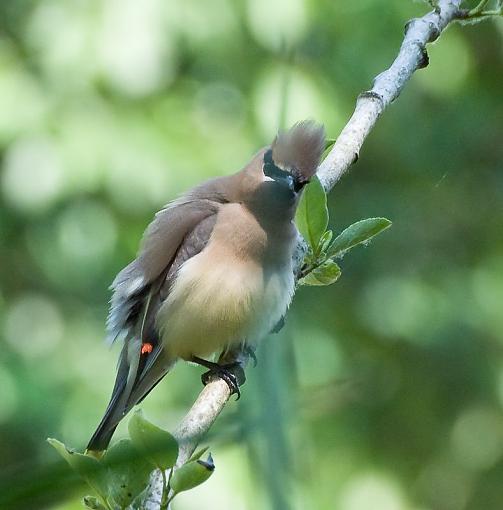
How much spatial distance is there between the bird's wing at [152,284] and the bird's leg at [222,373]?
4.3 inches

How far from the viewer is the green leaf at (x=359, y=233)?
5.32 feet

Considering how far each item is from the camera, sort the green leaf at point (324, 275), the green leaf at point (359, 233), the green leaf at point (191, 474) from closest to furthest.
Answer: the green leaf at point (191, 474) → the green leaf at point (359, 233) → the green leaf at point (324, 275)

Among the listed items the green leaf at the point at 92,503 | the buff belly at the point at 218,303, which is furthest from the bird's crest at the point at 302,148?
the green leaf at the point at 92,503

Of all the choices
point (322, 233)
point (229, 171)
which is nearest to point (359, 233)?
point (322, 233)

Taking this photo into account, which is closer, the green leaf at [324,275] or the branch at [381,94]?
the green leaf at [324,275]

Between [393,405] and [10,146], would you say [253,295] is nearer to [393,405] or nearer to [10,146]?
[10,146]

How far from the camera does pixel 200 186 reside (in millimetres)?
2516

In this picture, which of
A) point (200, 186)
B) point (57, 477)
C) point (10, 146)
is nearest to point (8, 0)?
point (10, 146)

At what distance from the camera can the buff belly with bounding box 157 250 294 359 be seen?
7.27 feet

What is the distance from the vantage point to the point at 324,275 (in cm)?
175

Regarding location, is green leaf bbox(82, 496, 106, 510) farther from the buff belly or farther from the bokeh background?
the bokeh background

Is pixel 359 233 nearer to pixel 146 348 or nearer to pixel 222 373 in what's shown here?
pixel 222 373

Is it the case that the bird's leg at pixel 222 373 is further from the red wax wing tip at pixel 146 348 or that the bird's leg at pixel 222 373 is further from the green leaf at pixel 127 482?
the green leaf at pixel 127 482

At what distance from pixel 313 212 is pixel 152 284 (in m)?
0.80
